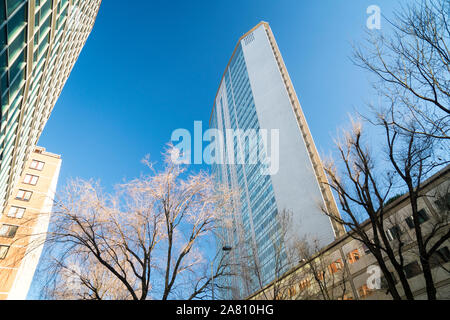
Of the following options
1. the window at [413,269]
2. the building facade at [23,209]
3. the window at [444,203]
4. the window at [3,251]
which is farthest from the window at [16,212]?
the window at [444,203]

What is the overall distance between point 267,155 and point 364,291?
4136 centimetres

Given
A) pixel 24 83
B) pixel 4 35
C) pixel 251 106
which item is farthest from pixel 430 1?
pixel 251 106

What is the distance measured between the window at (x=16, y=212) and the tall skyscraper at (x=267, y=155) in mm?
34437

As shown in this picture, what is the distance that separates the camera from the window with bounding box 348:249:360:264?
20.7 meters

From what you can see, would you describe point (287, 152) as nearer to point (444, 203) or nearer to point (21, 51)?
point (444, 203)

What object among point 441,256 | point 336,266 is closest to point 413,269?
point 441,256

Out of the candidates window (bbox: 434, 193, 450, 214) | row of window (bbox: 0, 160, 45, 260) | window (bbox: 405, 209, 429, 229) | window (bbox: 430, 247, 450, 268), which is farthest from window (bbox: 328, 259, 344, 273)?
row of window (bbox: 0, 160, 45, 260)

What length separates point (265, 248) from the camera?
50.7 meters

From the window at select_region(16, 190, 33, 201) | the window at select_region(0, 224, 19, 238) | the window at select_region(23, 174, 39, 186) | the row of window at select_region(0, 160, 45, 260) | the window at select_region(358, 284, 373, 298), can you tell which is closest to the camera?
the window at select_region(358, 284, 373, 298)

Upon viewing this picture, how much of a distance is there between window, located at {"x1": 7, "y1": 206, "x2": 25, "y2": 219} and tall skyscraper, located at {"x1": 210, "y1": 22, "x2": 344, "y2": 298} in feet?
113

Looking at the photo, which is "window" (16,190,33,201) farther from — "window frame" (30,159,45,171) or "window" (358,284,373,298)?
"window" (358,284,373,298)

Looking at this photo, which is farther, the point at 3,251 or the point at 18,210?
the point at 18,210

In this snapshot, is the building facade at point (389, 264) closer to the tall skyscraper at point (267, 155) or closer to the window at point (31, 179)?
the tall skyscraper at point (267, 155)

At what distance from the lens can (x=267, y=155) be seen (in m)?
59.2
